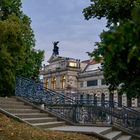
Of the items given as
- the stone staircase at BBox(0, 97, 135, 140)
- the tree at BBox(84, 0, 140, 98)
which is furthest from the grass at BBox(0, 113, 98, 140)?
the tree at BBox(84, 0, 140, 98)

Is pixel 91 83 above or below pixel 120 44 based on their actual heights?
above

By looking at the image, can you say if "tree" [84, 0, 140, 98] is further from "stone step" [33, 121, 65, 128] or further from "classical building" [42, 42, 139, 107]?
"classical building" [42, 42, 139, 107]

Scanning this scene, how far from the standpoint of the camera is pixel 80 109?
64.3 ft

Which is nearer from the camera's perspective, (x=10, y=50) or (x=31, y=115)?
(x=31, y=115)

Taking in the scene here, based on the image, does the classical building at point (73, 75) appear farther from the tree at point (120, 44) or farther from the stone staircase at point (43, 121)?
the stone staircase at point (43, 121)

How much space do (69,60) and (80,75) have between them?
4688mm

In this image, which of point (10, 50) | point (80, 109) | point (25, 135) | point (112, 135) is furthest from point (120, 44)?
point (10, 50)

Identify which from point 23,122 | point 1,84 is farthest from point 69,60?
point 23,122

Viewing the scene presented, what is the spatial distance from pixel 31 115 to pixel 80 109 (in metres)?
4.26

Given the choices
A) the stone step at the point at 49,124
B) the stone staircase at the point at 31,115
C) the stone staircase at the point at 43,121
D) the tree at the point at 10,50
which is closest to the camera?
the stone step at the point at 49,124

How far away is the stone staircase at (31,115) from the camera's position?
14.7 m

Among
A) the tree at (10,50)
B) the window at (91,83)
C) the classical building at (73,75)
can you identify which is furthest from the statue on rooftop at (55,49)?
the tree at (10,50)

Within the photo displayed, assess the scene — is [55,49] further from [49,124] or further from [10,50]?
[49,124]

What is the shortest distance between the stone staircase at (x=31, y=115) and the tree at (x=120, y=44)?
11.1ft
